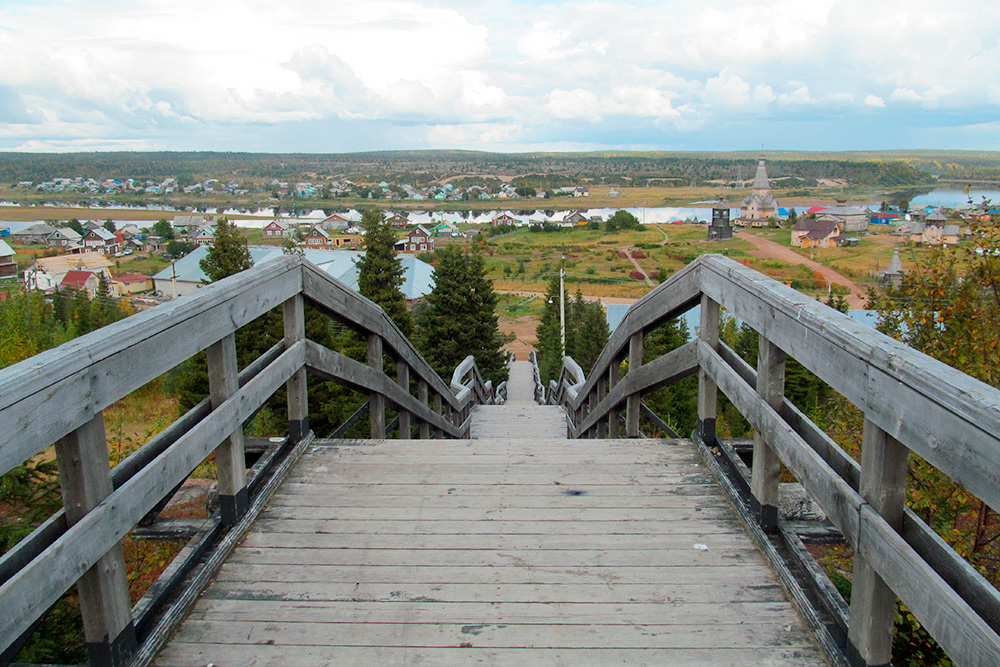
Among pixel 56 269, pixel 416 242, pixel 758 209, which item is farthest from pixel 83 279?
pixel 758 209

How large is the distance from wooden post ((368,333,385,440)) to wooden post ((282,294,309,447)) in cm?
66

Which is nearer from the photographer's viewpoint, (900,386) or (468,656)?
(900,386)

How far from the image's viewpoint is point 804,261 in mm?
70375

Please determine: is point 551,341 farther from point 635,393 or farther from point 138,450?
point 138,450

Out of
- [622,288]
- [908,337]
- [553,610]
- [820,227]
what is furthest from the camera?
[820,227]

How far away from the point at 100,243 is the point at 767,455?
9928 cm

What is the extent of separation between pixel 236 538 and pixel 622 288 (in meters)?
63.0

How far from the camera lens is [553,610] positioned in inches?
85.3

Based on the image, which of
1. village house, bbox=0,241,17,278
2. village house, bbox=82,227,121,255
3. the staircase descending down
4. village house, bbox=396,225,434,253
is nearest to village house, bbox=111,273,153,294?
village house, bbox=0,241,17,278

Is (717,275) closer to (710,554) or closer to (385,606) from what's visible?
(710,554)

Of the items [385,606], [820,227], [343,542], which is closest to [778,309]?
[385,606]

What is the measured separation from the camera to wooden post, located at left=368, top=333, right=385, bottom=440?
13.3 ft

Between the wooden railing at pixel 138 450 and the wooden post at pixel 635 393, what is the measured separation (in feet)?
5.96

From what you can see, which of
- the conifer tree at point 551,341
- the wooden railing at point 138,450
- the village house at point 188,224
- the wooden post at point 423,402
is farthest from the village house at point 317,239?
the wooden railing at point 138,450
